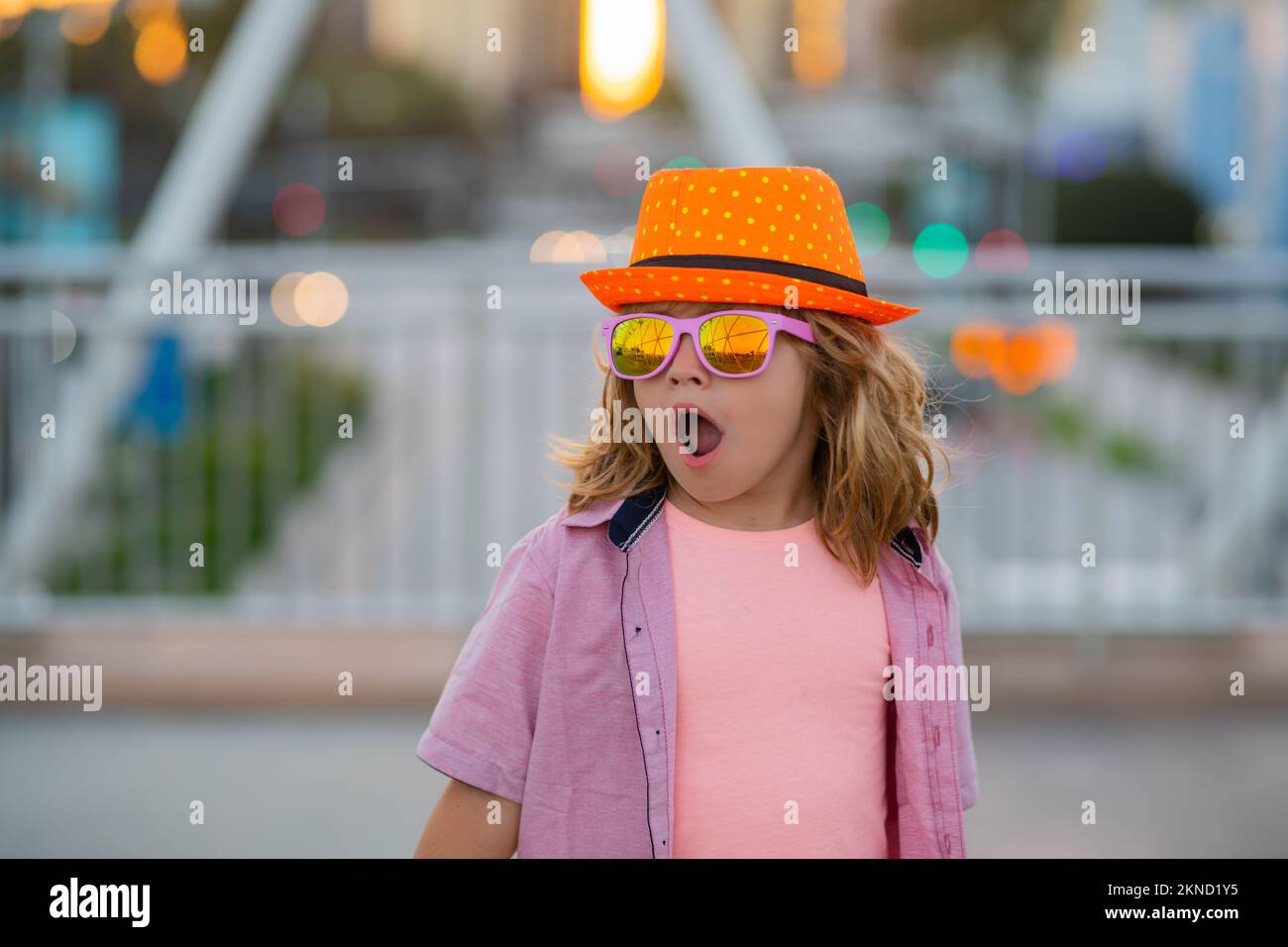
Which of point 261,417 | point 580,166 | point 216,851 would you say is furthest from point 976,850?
point 580,166

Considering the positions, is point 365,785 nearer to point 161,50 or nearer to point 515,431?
point 515,431

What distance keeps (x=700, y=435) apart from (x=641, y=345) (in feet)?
0.50

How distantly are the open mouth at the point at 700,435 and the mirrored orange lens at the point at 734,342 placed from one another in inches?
3.0

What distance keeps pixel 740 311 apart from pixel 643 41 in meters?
11.5

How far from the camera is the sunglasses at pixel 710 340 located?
2.10m

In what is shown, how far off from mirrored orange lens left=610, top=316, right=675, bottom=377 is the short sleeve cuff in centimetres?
56

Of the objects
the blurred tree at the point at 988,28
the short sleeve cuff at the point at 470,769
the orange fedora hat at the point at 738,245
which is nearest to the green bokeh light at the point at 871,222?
the blurred tree at the point at 988,28

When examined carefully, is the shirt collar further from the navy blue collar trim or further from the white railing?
the white railing

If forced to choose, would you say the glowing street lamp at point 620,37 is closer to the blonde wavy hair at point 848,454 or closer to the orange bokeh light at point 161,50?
the blonde wavy hair at point 848,454

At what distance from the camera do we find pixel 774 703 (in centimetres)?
212

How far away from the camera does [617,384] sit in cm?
233

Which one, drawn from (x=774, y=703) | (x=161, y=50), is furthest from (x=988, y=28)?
(x=774, y=703)
